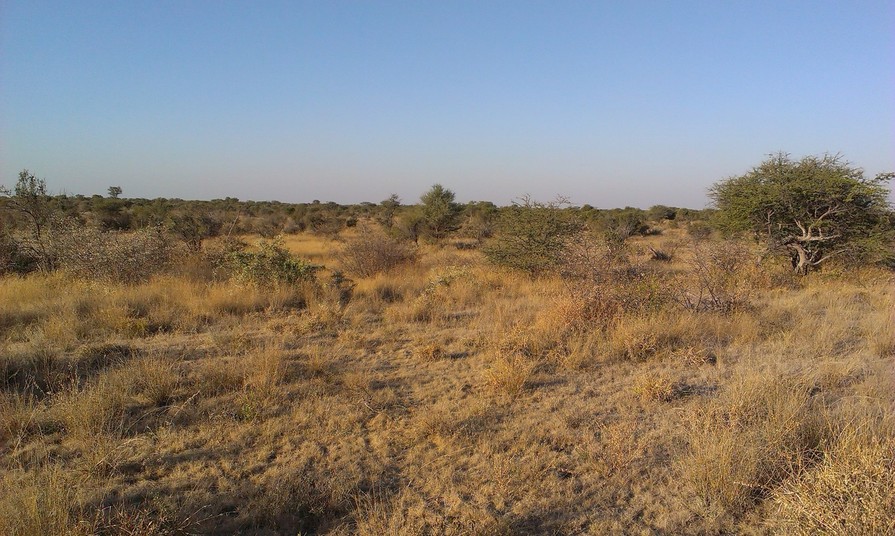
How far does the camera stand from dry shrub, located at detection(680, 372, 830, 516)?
2920mm

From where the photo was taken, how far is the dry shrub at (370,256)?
474 inches

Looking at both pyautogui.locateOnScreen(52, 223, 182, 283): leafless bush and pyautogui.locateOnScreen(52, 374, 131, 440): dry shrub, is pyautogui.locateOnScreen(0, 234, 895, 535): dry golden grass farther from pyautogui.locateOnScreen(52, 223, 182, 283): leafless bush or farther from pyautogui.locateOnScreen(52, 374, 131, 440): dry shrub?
pyautogui.locateOnScreen(52, 223, 182, 283): leafless bush

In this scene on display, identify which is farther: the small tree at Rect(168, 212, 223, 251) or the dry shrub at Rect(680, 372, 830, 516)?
the small tree at Rect(168, 212, 223, 251)

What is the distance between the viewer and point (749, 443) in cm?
318

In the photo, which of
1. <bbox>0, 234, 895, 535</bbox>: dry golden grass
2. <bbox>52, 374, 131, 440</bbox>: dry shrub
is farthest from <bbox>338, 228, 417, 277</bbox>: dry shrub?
<bbox>52, 374, 131, 440</bbox>: dry shrub

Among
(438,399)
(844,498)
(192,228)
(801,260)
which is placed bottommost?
(438,399)

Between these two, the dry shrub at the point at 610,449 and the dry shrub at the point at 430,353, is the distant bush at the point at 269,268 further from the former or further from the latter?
the dry shrub at the point at 610,449

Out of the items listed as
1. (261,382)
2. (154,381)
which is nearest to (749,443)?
(261,382)

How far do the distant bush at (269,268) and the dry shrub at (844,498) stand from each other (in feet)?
27.4

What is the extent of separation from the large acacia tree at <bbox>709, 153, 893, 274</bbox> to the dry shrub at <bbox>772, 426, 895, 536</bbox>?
1043cm

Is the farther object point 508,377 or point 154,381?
point 508,377

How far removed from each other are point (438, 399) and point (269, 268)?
6176mm

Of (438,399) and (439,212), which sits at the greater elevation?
(439,212)

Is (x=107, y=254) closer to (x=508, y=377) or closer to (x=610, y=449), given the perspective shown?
(x=508, y=377)
